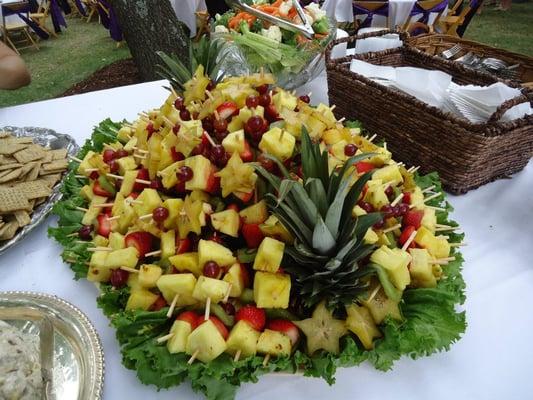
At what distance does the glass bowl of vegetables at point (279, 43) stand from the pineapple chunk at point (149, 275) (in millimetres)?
1139

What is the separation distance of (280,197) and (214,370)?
384 millimetres

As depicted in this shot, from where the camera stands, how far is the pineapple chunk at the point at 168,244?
3.42 ft

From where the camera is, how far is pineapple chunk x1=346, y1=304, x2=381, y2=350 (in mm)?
902

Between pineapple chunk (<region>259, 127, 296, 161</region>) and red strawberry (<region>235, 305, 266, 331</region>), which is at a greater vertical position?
pineapple chunk (<region>259, 127, 296, 161</region>)

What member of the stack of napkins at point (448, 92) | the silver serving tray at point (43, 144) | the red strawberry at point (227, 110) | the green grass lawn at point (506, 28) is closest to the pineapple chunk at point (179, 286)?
the red strawberry at point (227, 110)

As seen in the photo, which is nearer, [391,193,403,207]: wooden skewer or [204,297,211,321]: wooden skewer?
[204,297,211,321]: wooden skewer

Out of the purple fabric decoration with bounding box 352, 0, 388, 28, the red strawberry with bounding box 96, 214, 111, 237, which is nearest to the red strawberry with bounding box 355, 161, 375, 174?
the red strawberry with bounding box 96, 214, 111, 237

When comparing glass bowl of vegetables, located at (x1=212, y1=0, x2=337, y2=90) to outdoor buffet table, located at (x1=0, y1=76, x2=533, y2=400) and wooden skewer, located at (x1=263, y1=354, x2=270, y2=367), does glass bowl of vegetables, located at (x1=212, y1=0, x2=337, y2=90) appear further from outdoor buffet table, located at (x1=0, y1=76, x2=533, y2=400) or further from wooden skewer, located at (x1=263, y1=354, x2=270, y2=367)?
wooden skewer, located at (x1=263, y1=354, x2=270, y2=367)

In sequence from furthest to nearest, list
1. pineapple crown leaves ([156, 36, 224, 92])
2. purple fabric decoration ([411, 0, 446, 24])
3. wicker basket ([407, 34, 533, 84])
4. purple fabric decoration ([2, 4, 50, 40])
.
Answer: purple fabric decoration ([2, 4, 50, 40])
purple fabric decoration ([411, 0, 446, 24])
wicker basket ([407, 34, 533, 84])
pineapple crown leaves ([156, 36, 224, 92])

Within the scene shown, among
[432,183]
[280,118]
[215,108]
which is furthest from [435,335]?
[215,108]

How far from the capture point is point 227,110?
122 cm

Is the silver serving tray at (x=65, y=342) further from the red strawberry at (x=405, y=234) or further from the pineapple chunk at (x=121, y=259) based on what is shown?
the red strawberry at (x=405, y=234)

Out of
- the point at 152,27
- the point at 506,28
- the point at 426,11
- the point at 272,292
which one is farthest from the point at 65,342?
the point at 506,28

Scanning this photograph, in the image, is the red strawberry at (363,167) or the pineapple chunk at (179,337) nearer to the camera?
the pineapple chunk at (179,337)
